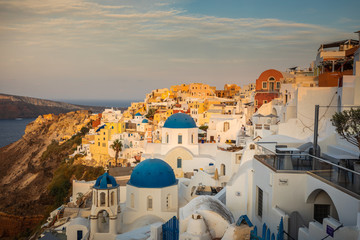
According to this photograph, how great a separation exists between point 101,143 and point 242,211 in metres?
33.6

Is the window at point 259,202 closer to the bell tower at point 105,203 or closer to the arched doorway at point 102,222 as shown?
the bell tower at point 105,203

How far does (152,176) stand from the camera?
51.1 ft

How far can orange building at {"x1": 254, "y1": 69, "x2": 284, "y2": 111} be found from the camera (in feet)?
103

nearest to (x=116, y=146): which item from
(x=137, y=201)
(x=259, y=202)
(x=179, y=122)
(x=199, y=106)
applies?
(x=179, y=122)

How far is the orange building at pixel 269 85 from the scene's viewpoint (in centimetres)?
3145

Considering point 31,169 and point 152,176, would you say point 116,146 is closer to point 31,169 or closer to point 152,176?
point 152,176

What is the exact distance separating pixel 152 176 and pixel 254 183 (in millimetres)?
6152

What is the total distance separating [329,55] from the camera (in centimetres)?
2366

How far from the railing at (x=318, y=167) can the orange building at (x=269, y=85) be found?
22846mm

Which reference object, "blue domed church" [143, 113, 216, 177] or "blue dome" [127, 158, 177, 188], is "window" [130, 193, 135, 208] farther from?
"blue domed church" [143, 113, 216, 177]

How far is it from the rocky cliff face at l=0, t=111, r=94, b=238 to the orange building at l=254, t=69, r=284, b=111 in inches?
1113

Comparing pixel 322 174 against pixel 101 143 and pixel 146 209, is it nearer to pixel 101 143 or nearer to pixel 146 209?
pixel 146 209

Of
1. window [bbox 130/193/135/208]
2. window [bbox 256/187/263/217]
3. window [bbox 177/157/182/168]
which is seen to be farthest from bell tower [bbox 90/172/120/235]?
window [bbox 177/157/182/168]

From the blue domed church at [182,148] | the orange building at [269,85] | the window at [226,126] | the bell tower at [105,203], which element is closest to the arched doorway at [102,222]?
the bell tower at [105,203]
